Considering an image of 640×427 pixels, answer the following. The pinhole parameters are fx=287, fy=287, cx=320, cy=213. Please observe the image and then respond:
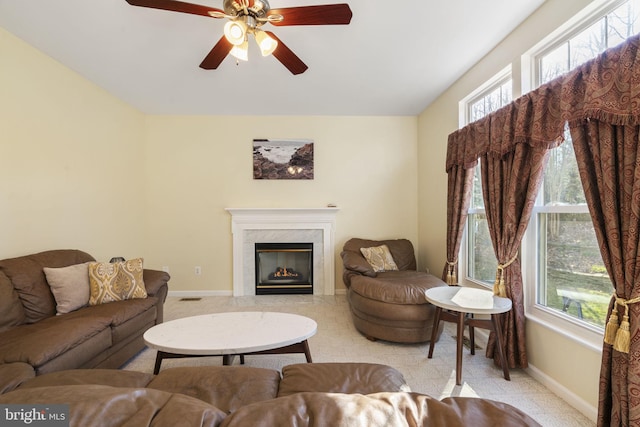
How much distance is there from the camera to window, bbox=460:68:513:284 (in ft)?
8.93

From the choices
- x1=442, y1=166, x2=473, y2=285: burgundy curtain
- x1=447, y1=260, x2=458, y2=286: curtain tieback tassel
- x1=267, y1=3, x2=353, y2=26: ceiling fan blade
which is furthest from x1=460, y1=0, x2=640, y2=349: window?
x1=267, y1=3, x2=353, y2=26: ceiling fan blade

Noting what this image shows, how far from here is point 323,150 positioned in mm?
4395

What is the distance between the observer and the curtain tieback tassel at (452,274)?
3.23 meters

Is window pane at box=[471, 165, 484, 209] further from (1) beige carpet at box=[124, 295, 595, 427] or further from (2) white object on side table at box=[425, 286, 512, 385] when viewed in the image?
(1) beige carpet at box=[124, 295, 595, 427]

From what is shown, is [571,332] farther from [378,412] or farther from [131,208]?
[131,208]

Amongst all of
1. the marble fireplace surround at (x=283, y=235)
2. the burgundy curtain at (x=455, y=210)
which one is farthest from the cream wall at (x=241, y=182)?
the burgundy curtain at (x=455, y=210)

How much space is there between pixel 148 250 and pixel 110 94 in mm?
2168

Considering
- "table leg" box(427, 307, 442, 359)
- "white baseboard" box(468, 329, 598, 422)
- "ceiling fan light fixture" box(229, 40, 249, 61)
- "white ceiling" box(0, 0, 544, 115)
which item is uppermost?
"white ceiling" box(0, 0, 544, 115)

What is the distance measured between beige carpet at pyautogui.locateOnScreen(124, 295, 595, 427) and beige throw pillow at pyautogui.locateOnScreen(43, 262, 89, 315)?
26.6 inches

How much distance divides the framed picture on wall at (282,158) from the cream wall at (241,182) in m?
0.10

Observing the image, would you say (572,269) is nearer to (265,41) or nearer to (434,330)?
(434,330)

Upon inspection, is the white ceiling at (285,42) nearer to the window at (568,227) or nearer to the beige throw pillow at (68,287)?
the window at (568,227)

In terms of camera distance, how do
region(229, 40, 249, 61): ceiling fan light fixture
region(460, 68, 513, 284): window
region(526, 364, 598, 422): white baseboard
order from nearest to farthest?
1. region(526, 364, 598, 422): white baseboard
2. region(229, 40, 249, 61): ceiling fan light fixture
3. region(460, 68, 513, 284): window

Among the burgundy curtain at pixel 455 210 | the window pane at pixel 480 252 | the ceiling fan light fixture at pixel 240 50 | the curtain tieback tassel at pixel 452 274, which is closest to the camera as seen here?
the ceiling fan light fixture at pixel 240 50
